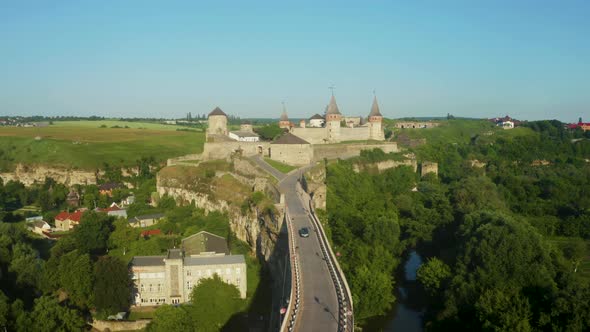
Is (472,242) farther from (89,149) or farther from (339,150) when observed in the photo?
(89,149)

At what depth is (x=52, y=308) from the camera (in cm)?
2777

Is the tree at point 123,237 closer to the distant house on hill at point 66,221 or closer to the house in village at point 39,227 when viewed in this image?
the distant house on hill at point 66,221

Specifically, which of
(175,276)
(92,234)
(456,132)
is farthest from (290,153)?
(456,132)

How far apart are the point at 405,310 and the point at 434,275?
3.17m

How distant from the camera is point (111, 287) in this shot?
30.4 m

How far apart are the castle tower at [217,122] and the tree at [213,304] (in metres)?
36.9

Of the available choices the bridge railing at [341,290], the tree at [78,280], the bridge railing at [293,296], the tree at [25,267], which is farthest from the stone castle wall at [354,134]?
the tree at [25,267]

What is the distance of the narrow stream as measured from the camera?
3062 centimetres

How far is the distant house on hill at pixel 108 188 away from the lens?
63091mm

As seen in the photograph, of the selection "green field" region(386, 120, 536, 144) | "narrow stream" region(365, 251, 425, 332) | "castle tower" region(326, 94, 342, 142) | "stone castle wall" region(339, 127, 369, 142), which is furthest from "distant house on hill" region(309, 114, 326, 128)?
"narrow stream" region(365, 251, 425, 332)

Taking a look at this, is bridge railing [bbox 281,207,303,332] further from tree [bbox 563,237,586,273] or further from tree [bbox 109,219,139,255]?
tree [bbox 563,237,586,273]

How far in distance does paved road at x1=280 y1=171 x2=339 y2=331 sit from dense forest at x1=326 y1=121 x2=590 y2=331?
385 centimetres

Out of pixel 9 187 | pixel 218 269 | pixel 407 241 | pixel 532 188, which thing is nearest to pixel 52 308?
pixel 218 269

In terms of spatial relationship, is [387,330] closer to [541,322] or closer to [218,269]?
[541,322]
